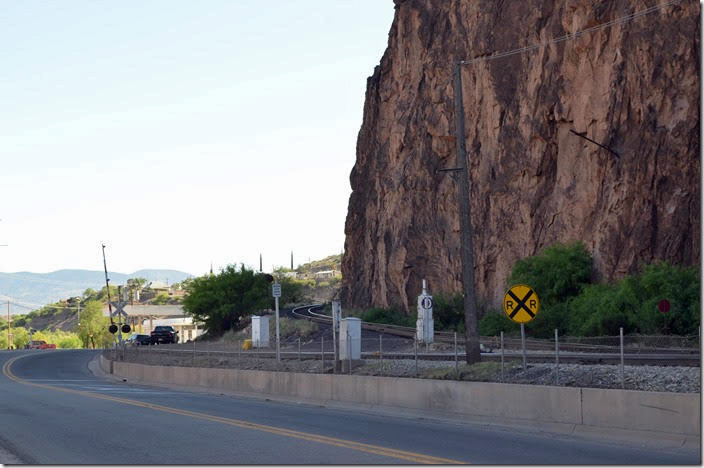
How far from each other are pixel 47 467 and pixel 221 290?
65.1 m

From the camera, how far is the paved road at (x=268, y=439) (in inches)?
547

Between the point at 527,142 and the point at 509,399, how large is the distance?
4214cm

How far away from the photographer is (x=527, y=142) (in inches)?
2334

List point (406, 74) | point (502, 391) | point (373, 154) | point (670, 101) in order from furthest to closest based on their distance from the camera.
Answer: point (373, 154)
point (406, 74)
point (670, 101)
point (502, 391)

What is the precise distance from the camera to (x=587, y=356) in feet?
91.9

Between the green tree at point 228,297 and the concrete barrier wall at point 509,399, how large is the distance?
48.0m

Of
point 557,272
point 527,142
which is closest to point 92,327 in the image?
point 527,142

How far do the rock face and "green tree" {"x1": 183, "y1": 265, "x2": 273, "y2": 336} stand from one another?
9150 millimetres

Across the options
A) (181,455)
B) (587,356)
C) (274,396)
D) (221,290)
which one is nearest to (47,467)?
(181,455)

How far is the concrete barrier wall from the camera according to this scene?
15.2m

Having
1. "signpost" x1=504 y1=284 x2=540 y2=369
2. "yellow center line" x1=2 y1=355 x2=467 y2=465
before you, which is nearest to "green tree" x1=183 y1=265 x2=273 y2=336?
"yellow center line" x1=2 y1=355 x2=467 y2=465

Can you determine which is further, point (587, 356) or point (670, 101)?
point (670, 101)

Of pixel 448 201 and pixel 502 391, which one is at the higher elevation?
pixel 448 201

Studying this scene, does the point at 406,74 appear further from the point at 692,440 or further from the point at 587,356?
the point at 692,440
